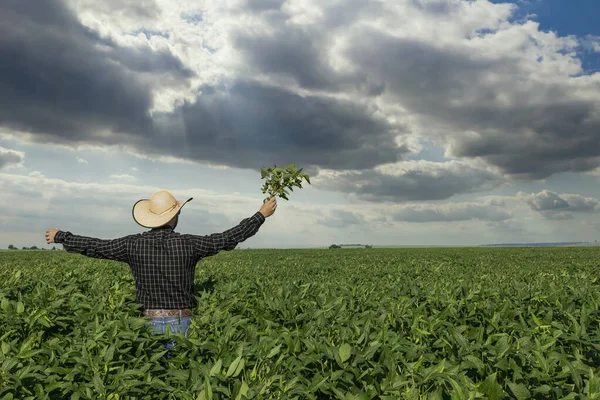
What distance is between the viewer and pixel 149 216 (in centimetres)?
556

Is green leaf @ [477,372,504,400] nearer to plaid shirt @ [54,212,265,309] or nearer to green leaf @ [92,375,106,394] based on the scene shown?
green leaf @ [92,375,106,394]

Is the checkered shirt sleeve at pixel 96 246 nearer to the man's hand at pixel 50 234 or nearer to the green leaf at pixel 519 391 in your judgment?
the man's hand at pixel 50 234

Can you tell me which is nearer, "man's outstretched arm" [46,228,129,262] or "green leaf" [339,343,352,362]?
"green leaf" [339,343,352,362]

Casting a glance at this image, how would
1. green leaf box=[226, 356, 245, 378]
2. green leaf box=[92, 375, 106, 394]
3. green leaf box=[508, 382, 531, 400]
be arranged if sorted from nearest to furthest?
green leaf box=[508, 382, 531, 400]
green leaf box=[226, 356, 245, 378]
green leaf box=[92, 375, 106, 394]

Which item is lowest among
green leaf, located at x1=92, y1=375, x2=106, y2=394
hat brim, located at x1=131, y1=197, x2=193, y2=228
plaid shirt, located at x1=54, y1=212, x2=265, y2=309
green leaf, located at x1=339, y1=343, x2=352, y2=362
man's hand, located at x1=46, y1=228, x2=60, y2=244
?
green leaf, located at x1=92, y1=375, x2=106, y2=394

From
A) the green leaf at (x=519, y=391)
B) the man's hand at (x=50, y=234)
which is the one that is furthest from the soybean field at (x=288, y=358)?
the man's hand at (x=50, y=234)

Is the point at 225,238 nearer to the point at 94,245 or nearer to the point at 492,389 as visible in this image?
the point at 94,245

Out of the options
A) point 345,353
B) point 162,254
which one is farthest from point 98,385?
point 162,254

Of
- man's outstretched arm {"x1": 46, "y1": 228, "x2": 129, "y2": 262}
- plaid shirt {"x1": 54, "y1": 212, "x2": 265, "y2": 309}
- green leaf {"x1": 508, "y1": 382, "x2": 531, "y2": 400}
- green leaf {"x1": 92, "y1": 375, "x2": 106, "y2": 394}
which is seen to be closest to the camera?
green leaf {"x1": 508, "y1": 382, "x2": 531, "y2": 400}

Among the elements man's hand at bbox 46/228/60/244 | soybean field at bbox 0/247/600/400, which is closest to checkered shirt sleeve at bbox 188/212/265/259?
soybean field at bbox 0/247/600/400

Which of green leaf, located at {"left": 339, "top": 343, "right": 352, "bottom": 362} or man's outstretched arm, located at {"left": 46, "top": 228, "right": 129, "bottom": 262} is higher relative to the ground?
man's outstretched arm, located at {"left": 46, "top": 228, "right": 129, "bottom": 262}

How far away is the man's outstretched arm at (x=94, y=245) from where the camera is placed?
551 cm

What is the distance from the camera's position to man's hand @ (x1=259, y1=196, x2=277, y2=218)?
5938 millimetres

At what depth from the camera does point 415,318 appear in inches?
204
